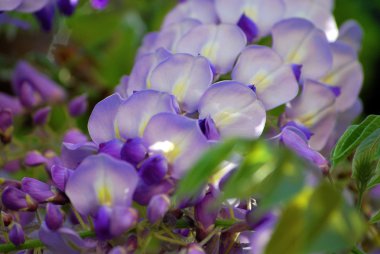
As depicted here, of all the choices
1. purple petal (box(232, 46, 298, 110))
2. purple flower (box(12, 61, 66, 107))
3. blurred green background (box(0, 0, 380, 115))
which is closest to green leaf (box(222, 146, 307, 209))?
purple petal (box(232, 46, 298, 110))

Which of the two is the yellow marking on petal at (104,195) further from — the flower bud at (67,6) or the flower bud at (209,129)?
the flower bud at (67,6)

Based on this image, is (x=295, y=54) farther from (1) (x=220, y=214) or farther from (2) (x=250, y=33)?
(1) (x=220, y=214)

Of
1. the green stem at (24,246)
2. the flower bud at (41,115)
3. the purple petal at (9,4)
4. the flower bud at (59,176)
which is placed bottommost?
the flower bud at (41,115)

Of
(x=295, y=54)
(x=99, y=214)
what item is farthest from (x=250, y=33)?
(x=99, y=214)

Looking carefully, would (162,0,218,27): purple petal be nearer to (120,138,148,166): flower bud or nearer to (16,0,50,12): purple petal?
(16,0,50,12): purple petal

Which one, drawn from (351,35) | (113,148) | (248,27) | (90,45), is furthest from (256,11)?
(90,45)

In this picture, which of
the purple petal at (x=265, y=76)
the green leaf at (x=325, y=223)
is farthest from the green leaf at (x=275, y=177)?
the purple petal at (x=265, y=76)
